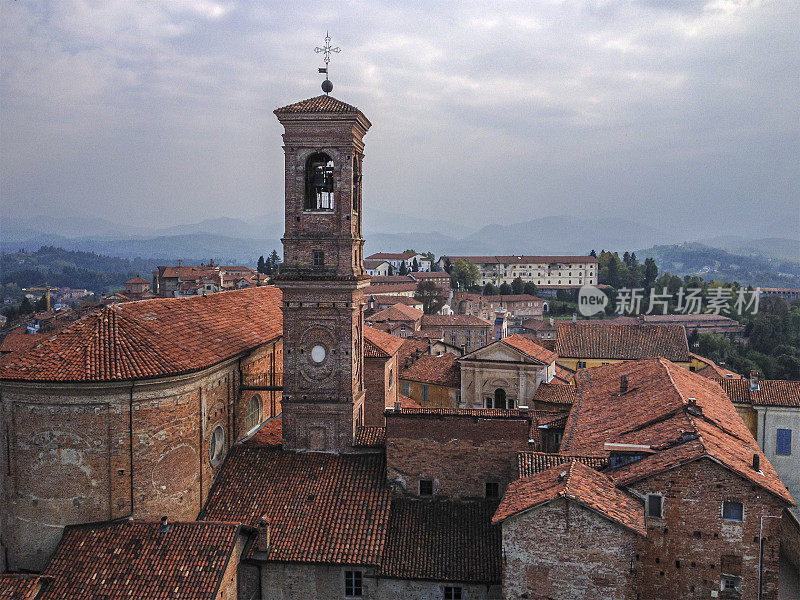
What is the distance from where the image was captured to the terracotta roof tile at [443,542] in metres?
19.0

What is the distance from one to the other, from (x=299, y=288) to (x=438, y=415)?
274 inches

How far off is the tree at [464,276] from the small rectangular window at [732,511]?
128m

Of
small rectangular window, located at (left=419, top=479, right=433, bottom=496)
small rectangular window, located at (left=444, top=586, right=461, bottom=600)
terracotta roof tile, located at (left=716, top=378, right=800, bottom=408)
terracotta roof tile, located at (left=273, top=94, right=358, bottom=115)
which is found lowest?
small rectangular window, located at (left=444, top=586, right=461, bottom=600)

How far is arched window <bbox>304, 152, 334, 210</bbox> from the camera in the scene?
77.8ft

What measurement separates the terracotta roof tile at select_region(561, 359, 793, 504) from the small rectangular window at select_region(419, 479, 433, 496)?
17.2 feet

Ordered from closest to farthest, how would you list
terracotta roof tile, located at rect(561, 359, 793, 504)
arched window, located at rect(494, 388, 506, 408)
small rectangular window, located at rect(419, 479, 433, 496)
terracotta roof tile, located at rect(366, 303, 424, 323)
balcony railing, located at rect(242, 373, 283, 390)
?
1. terracotta roof tile, located at rect(561, 359, 793, 504)
2. small rectangular window, located at rect(419, 479, 433, 496)
3. balcony railing, located at rect(242, 373, 283, 390)
4. arched window, located at rect(494, 388, 506, 408)
5. terracotta roof tile, located at rect(366, 303, 424, 323)

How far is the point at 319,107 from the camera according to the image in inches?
903

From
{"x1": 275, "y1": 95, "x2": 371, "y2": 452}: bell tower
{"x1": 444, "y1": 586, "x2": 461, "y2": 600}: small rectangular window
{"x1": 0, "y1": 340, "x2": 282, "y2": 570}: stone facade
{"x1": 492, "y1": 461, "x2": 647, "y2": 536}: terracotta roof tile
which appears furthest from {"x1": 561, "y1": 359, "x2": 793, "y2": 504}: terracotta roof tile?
{"x1": 0, "y1": 340, "x2": 282, "y2": 570}: stone facade

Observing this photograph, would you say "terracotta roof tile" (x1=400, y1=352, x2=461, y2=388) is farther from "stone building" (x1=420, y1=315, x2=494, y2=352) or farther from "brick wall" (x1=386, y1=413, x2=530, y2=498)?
"stone building" (x1=420, y1=315, x2=494, y2=352)

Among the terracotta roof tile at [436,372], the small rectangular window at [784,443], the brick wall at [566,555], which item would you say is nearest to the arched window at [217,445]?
the brick wall at [566,555]

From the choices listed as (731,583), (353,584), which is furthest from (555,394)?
(353,584)

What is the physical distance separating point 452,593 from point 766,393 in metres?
23.0

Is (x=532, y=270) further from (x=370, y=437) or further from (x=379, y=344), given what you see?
(x=370, y=437)

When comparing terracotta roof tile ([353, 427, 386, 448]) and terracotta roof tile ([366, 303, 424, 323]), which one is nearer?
terracotta roof tile ([353, 427, 386, 448])
